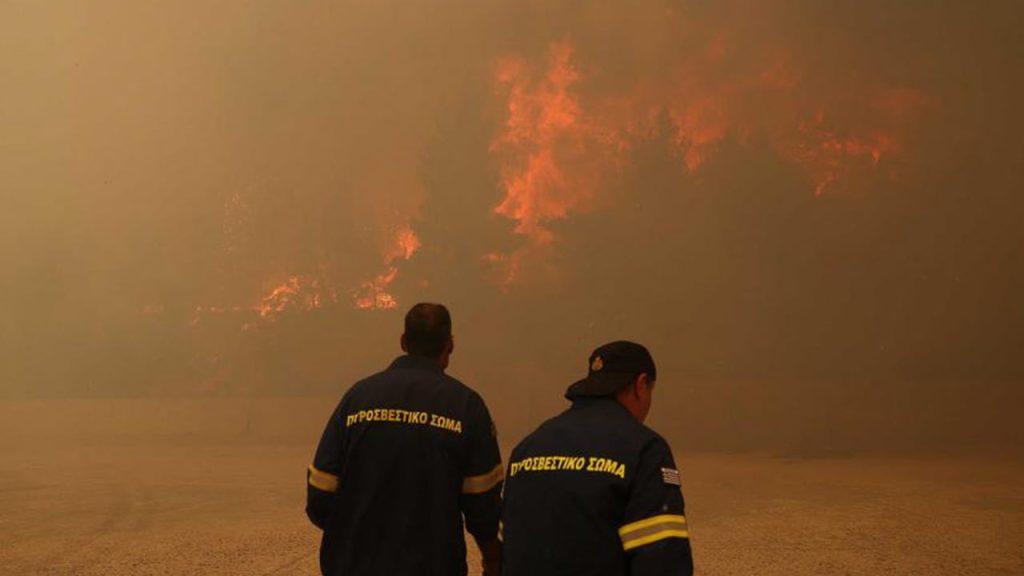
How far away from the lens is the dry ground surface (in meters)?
8.02

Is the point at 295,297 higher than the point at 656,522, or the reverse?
the point at 295,297

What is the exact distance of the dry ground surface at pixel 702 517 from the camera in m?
8.02

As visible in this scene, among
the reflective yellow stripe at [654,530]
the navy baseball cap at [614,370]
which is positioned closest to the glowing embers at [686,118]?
the navy baseball cap at [614,370]

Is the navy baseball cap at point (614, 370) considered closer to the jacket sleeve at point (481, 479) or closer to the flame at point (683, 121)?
the jacket sleeve at point (481, 479)

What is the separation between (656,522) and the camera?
2420 mm

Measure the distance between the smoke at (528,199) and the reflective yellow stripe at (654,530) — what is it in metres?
26.0

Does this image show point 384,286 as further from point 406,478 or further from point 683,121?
Result: point 406,478

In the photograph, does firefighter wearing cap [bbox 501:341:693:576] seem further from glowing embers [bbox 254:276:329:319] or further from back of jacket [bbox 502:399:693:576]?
glowing embers [bbox 254:276:329:319]

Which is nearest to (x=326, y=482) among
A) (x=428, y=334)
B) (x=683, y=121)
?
(x=428, y=334)

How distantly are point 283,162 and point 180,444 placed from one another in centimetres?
1970

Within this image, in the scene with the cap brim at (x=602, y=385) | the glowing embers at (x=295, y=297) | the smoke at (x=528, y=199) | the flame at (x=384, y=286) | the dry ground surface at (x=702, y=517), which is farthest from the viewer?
the glowing embers at (x=295, y=297)

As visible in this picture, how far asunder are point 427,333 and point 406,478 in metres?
0.53

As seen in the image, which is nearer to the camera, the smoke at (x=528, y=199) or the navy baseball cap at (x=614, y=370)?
the navy baseball cap at (x=614, y=370)

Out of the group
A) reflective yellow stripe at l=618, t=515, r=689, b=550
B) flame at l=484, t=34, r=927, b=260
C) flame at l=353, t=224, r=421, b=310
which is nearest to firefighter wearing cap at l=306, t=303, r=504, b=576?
reflective yellow stripe at l=618, t=515, r=689, b=550
